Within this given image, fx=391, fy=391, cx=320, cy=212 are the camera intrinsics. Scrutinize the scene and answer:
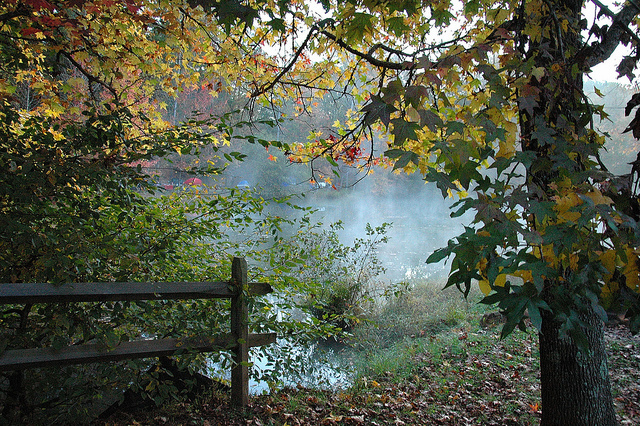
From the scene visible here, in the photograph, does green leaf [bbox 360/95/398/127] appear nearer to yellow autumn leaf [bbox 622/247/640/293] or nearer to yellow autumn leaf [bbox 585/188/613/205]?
yellow autumn leaf [bbox 585/188/613/205]

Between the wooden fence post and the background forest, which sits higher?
the background forest

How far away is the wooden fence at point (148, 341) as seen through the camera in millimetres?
2262

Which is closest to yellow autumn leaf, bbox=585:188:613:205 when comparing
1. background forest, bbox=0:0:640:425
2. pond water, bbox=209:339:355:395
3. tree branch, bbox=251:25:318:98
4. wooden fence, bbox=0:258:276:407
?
background forest, bbox=0:0:640:425

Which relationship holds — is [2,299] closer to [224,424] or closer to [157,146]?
[157,146]

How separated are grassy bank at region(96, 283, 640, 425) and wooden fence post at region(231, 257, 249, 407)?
15 centimetres

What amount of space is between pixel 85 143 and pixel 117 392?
173cm

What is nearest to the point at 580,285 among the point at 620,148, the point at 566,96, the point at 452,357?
the point at 566,96

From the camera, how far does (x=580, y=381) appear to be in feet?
8.19

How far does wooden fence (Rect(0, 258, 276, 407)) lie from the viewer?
226 cm

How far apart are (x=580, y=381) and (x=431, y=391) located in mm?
1960

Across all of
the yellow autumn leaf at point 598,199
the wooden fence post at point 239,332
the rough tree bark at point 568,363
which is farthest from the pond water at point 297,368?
the yellow autumn leaf at point 598,199

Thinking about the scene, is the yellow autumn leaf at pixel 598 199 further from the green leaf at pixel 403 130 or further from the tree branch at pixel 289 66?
the tree branch at pixel 289 66

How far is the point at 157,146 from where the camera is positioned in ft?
10.2

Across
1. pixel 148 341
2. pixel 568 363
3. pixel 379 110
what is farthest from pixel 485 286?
pixel 148 341
